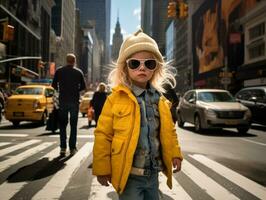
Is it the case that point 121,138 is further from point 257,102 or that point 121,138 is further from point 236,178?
point 257,102

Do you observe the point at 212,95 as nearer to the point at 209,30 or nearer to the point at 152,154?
the point at 152,154

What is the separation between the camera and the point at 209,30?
81.6 meters

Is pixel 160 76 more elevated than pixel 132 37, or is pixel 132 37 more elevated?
pixel 132 37

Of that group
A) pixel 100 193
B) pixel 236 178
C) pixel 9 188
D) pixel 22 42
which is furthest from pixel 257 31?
pixel 9 188

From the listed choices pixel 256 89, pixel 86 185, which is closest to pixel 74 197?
pixel 86 185

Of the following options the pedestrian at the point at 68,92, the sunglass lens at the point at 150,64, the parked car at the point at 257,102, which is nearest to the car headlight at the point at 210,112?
the parked car at the point at 257,102

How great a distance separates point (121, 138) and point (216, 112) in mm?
12295

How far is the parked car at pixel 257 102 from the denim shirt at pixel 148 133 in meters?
14.9

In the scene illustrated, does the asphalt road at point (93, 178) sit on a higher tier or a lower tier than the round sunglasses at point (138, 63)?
lower

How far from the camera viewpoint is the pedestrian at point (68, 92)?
883cm

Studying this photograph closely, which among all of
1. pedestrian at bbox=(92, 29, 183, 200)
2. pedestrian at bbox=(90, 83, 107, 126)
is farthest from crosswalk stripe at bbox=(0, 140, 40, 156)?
pedestrian at bbox=(92, 29, 183, 200)

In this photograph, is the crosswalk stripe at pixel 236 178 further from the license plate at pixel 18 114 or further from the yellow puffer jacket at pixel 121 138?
the license plate at pixel 18 114

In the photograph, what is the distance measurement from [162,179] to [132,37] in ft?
12.4

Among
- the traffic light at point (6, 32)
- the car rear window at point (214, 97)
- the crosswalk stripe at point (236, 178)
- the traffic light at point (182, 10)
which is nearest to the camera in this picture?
the crosswalk stripe at point (236, 178)
